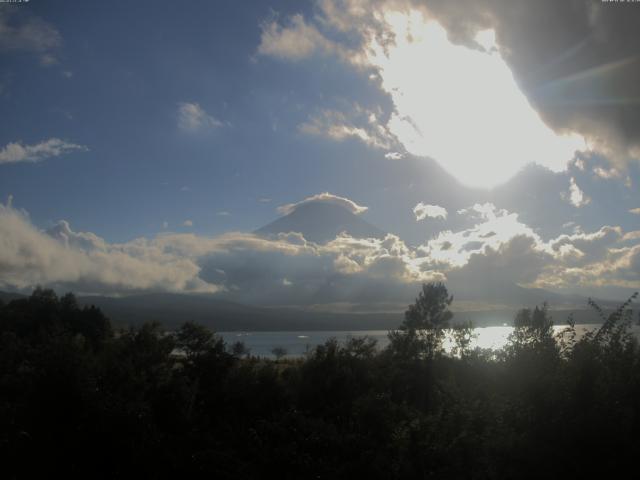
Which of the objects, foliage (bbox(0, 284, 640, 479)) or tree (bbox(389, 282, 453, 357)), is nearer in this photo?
foliage (bbox(0, 284, 640, 479))

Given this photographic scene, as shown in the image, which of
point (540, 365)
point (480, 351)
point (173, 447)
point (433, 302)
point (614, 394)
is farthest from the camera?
point (433, 302)

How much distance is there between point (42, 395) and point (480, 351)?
91.8ft

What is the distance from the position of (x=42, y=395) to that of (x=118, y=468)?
3.54 m

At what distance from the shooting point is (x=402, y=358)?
38375 mm

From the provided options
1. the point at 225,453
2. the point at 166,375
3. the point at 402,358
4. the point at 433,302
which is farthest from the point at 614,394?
the point at 433,302

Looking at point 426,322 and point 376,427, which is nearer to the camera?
point 376,427

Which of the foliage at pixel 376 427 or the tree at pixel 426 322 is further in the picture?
the tree at pixel 426 322

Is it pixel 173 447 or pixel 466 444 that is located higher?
pixel 466 444

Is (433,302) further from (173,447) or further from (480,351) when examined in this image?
(173,447)

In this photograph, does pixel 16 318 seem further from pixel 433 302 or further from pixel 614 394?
pixel 614 394

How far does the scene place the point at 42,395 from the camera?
48.3ft

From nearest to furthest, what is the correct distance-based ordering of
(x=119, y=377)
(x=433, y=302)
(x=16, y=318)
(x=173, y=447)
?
(x=173, y=447), (x=119, y=377), (x=433, y=302), (x=16, y=318)

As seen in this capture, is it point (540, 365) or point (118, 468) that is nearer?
point (540, 365)

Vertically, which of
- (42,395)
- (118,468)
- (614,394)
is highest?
(614,394)
